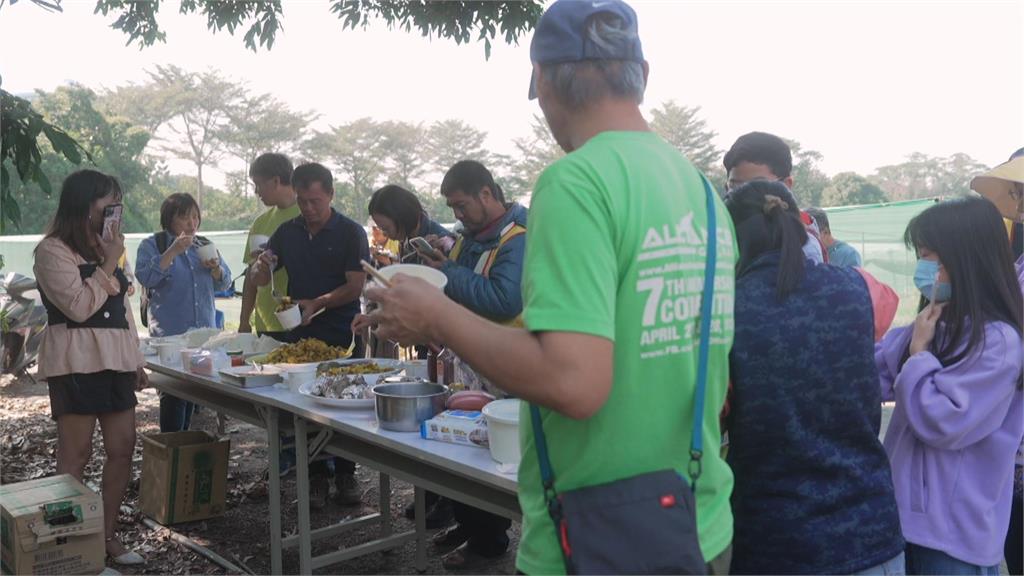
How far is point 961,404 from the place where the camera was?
6.02ft

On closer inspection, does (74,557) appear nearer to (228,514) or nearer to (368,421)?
(228,514)

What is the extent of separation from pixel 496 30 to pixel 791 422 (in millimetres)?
5589

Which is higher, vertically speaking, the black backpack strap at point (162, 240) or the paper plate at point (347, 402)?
the black backpack strap at point (162, 240)

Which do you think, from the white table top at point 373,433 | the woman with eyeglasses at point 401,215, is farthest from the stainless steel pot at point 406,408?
the woman with eyeglasses at point 401,215

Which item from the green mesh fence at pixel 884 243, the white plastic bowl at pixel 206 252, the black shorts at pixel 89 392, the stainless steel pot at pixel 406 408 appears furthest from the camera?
the green mesh fence at pixel 884 243

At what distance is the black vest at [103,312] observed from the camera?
3574mm

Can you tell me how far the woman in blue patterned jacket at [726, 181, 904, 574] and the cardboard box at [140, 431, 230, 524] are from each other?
3.52 meters

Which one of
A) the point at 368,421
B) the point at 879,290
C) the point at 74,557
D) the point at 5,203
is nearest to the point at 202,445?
the point at 74,557

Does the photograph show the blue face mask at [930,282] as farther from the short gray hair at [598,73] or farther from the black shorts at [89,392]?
the black shorts at [89,392]

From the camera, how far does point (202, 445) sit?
173 inches

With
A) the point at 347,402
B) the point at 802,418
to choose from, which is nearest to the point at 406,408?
the point at 347,402

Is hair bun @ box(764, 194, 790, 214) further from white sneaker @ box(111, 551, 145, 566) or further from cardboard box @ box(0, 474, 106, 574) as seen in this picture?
white sneaker @ box(111, 551, 145, 566)

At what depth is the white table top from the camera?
2.26 metres

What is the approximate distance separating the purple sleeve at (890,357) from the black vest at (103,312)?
316 centimetres
